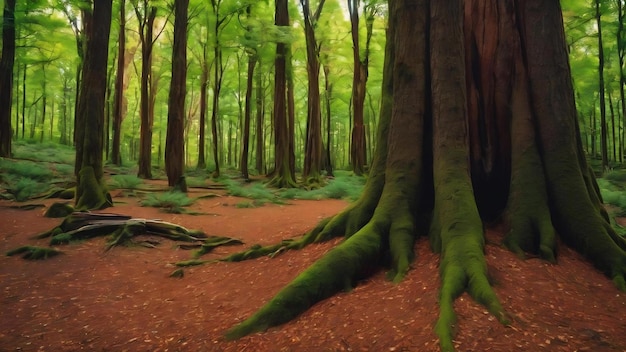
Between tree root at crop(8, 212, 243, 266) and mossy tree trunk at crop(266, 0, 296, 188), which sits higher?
mossy tree trunk at crop(266, 0, 296, 188)

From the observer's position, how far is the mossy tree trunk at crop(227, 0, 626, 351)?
13.4 feet

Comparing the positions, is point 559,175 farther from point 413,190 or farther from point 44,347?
point 44,347

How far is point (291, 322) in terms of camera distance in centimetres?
344

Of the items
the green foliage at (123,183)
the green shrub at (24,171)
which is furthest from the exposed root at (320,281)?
the green shrub at (24,171)

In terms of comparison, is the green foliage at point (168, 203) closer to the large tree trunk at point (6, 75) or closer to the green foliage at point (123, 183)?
the green foliage at point (123, 183)

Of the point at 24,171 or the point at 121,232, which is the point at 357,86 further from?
the point at 121,232

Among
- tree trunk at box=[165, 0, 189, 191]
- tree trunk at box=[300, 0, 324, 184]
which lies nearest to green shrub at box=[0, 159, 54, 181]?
tree trunk at box=[165, 0, 189, 191]

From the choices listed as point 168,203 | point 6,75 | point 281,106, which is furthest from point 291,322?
point 6,75

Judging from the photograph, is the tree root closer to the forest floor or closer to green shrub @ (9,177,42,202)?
the forest floor

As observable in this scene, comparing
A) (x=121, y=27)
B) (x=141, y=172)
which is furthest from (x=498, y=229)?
(x=121, y=27)

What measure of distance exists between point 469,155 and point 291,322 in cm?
330

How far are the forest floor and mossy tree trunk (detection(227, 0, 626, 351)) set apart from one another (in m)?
0.28

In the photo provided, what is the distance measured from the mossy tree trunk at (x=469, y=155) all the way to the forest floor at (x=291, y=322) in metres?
0.28

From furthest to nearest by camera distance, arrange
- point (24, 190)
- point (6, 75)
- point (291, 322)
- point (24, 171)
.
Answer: point (6, 75) → point (24, 171) → point (24, 190) → point (291, 322)
